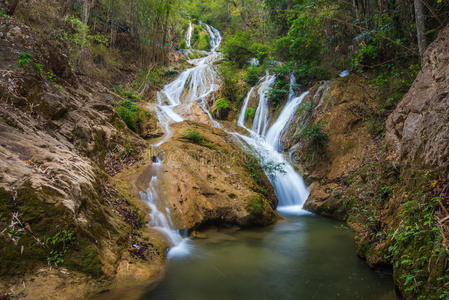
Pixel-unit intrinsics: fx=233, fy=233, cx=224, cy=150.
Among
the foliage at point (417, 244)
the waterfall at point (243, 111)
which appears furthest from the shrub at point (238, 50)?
the foliage at point (417, 244)

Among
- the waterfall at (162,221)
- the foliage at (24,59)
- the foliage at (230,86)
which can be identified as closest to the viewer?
the waterfall at (162,221)

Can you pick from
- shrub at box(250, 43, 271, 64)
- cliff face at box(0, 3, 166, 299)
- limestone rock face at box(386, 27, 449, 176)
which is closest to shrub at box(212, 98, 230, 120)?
shrub at box(250, 43, 271, 64)

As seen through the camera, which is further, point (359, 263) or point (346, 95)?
point (346, 95)

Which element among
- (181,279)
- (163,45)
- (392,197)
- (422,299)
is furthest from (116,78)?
(422,299)

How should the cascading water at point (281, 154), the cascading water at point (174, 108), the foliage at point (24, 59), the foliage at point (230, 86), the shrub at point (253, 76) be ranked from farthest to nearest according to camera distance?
the shrub at point (253, 76) < the foliage at point (230, 86) < the cascading water at point (281, 154) < the cascading water at point (174, 108) < the foliage at point (24, 59)

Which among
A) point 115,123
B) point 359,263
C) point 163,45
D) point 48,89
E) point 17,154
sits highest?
point 163,45

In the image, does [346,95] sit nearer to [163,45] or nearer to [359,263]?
[359,263]

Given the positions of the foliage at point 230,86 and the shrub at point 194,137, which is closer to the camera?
the shrub at point 194,137

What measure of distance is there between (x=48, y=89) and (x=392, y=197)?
24.4 feet

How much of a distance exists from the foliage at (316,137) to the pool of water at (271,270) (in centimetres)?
421

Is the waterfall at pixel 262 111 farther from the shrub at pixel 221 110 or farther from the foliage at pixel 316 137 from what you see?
the foliage at pixel 316 137

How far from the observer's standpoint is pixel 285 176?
963 centimetres

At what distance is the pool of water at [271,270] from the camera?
3.50 m

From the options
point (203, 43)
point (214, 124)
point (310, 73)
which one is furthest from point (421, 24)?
point (203, 43)
